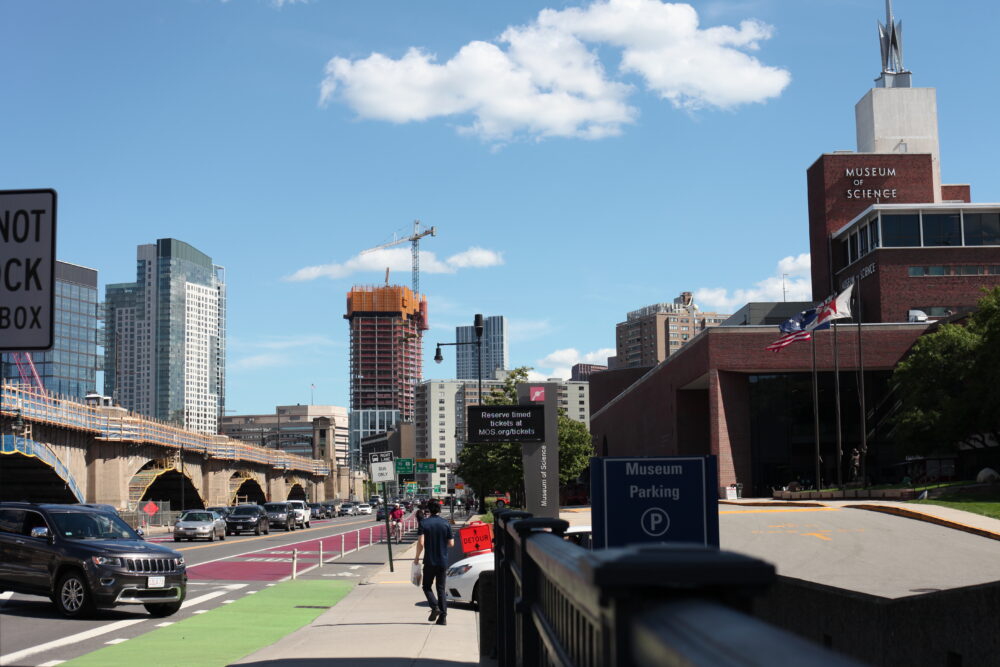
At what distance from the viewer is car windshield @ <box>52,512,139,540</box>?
61.3ft

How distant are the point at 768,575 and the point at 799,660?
61cm

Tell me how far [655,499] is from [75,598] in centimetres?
1225

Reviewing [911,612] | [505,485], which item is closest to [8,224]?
[911,612]

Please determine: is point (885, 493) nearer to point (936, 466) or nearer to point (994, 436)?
point (994, 436)

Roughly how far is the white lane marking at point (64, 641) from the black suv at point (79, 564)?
0.61 metres

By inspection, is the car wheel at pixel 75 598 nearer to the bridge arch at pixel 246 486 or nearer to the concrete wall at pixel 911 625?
the concrete wall at pixel 911 625

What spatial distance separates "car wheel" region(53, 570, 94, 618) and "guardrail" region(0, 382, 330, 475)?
2340cm

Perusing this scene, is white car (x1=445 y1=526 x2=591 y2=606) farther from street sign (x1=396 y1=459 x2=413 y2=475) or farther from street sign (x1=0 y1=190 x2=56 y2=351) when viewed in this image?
street sign (x1=396 y1=459 x2=413 y2=475)

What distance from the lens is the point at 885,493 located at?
51406 millimetres

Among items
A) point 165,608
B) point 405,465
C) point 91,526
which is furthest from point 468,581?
point 405,465

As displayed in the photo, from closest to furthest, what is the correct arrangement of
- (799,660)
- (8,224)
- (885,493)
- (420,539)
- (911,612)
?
(799,660) → (8,224) → (911,612) → (420,539) → (885,493)

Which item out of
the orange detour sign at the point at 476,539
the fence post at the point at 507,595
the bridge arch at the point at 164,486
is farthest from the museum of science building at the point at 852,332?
the fence post at the point at 507,595

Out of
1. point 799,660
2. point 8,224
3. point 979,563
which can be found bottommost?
point 979,563

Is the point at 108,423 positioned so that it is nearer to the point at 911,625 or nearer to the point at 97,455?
the point at 97,455
